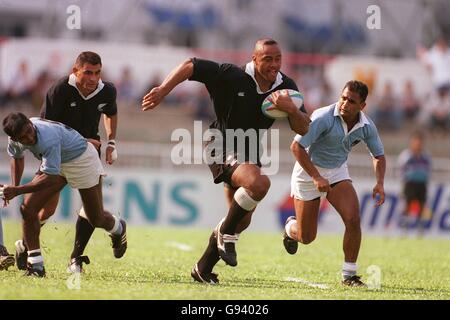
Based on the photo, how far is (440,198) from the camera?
1964 cm

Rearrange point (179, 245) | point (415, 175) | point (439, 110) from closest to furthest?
1. point (179, 245)
2. point (415, 175)
3. point (439, 110)

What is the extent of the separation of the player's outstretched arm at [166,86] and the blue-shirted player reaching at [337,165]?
3.79ft

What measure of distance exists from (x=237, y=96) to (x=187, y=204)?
34.3 feet

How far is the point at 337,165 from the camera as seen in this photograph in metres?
8.68

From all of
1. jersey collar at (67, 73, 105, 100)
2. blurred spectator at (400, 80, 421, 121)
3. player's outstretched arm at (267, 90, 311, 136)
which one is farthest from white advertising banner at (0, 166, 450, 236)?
player's outstretched arm at (267, 90, 311, 136)

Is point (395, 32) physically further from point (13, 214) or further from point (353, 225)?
point (353, 225)

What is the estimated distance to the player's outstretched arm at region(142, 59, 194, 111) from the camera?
7426mm

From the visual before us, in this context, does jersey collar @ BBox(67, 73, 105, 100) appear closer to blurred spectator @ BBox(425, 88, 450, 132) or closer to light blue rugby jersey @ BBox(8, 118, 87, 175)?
light blue rugby jersey @ BBox(8, 118, 87, 175)

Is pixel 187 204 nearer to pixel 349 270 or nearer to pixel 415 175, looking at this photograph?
pixel 415 175

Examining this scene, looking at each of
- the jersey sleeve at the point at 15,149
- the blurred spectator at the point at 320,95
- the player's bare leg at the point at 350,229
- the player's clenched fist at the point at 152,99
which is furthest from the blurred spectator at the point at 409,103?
the player's clenched fist at the point at 152,99

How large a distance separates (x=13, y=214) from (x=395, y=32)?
1418 cm

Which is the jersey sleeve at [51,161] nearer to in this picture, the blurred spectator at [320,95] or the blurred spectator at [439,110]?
the blurred spectator at [320,95]

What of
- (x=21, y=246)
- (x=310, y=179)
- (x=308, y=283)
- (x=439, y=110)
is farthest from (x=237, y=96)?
(x=439, y=110)

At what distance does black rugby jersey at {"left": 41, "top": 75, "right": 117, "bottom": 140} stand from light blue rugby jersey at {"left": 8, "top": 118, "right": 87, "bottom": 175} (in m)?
0.31
